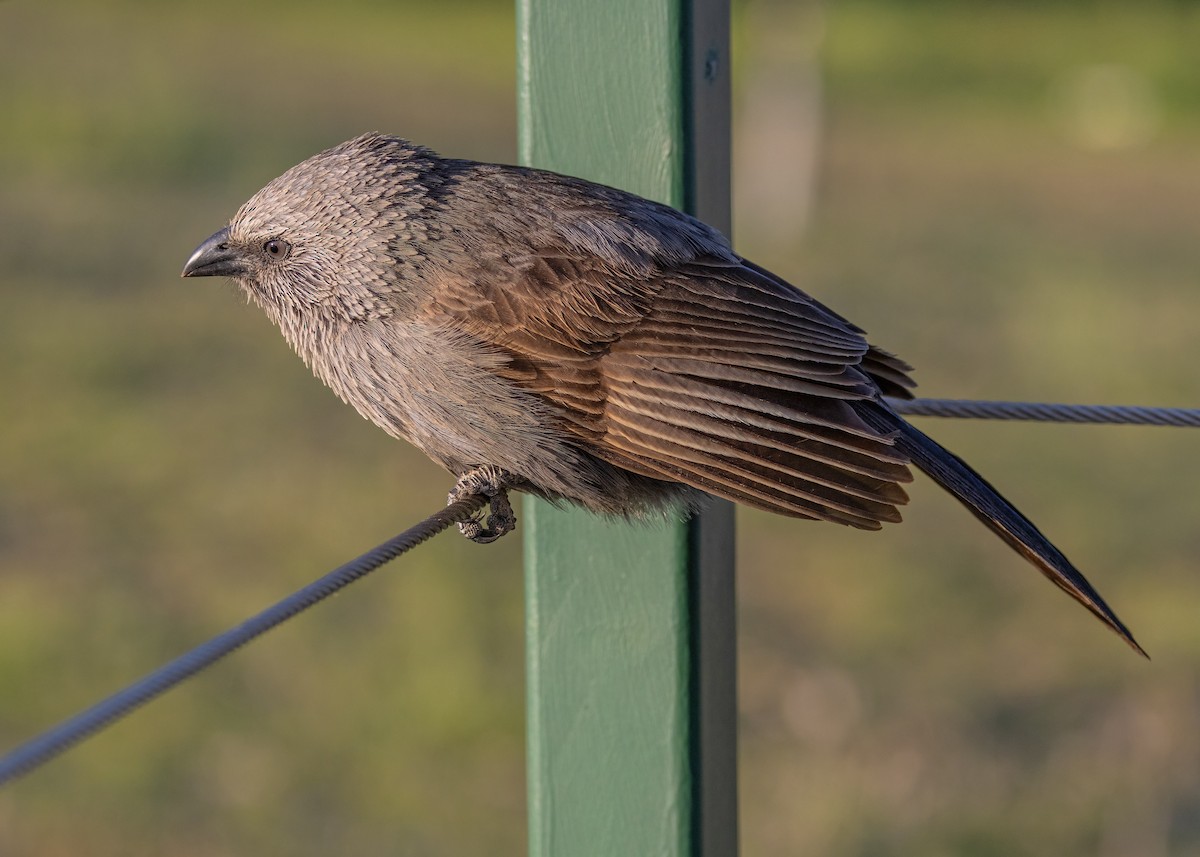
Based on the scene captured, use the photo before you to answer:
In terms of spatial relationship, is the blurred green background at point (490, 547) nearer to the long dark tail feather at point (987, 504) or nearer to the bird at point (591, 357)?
the bird at point (591, 357)

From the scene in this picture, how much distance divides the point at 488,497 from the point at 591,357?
34cm

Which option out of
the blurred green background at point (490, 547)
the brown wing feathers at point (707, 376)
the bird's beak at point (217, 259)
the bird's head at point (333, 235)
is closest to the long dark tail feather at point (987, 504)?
the brown wing feathers at point (707, 376)

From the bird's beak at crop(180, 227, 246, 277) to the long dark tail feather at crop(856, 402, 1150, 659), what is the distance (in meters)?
1.40

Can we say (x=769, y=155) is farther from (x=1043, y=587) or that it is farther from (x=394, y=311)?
(x=394, y=311)

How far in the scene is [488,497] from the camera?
10.1ft

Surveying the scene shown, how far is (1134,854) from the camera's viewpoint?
554 centimetres

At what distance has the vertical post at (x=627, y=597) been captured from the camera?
2752 mm

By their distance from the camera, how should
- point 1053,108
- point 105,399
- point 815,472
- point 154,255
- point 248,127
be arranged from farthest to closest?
point 1053,108 < point 248,127 < point 154,255 < point 105,399 < point 815,472

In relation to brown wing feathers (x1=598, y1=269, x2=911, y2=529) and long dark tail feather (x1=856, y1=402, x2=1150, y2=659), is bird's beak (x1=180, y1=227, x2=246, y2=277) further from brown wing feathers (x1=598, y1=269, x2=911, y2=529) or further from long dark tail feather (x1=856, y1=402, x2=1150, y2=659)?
long dark tail feather (x1=856, y1=402, x2=1150, y2=659)

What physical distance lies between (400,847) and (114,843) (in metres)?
1.04

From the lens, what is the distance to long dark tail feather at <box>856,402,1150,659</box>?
2.96 m

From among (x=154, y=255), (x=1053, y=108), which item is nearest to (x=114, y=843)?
(x=154, y=255)

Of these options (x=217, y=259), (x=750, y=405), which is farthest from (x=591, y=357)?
(x=217, y=259)

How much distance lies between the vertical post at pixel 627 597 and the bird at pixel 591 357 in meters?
0.09
